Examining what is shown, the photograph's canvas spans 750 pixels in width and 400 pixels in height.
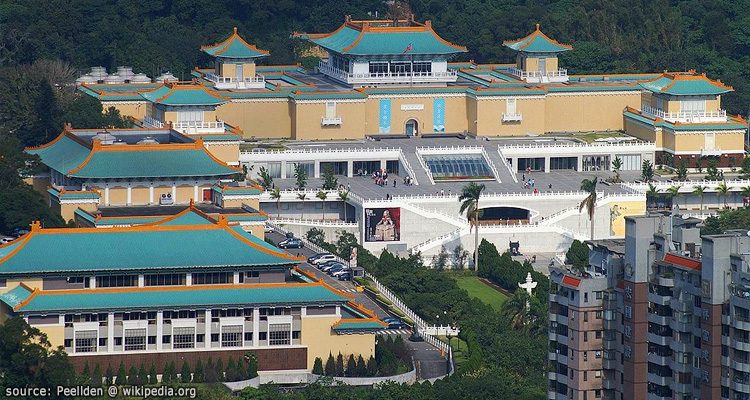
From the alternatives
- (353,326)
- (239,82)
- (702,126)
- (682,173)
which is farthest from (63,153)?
(702,126)

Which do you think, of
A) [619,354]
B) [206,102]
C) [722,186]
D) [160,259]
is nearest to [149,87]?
[206,102]

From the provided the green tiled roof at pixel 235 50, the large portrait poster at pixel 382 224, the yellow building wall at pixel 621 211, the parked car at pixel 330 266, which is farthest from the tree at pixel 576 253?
the green tiled roof at pixel 235 50

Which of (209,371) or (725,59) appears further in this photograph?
(725,59)

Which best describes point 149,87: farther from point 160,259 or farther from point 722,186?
point 160,259

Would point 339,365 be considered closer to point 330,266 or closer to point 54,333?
point 54,333

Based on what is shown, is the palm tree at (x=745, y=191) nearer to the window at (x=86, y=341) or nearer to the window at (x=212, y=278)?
the window at (x=212, y=278)
